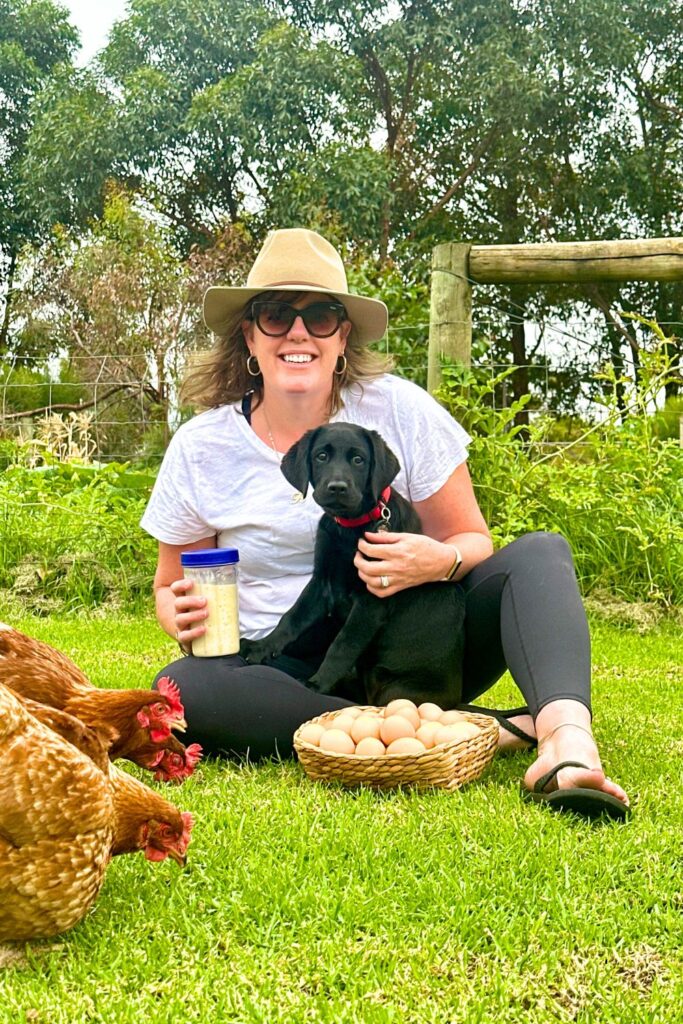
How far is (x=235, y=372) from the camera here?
3309 millimetres

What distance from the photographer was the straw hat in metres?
3.04

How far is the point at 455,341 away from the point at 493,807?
3.91 meters

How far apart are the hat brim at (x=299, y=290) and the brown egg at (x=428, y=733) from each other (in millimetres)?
1197

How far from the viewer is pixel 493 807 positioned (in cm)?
249

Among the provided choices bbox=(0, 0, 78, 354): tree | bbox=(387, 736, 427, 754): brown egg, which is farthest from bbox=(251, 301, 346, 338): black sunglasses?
bbox=(0, 0, 78, 354): tree

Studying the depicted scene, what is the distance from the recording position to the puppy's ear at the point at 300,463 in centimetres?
296

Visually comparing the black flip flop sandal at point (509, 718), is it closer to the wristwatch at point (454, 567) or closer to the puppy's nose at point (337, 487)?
the wristwatch at point (454, 567)

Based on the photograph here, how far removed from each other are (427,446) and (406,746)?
2.96 feet

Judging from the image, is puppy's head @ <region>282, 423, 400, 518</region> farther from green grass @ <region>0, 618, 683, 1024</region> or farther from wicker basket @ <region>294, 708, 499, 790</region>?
green grass @ <region>0, 618, 683, 1024</region>

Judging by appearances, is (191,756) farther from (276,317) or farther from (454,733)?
(276,317)

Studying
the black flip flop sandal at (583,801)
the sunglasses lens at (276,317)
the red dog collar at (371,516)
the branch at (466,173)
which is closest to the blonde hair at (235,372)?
the sunglasses lens at (276,317)

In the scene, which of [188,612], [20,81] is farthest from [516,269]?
[20,81]

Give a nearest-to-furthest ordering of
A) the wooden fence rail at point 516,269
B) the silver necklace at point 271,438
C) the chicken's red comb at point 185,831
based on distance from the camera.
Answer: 1. the chicken's red comb at point 185,831
2. the silver necklace at point 271,438
3. the wooden fence rail at point 516,269

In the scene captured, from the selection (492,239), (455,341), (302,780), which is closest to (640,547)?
(455,341)
